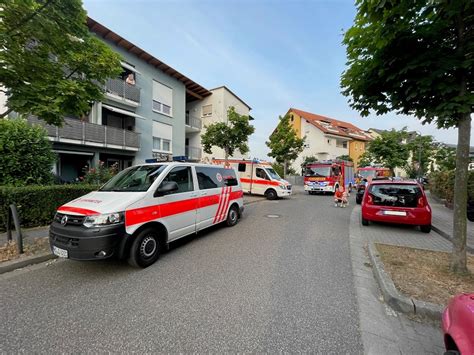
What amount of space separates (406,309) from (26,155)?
9.32 meters

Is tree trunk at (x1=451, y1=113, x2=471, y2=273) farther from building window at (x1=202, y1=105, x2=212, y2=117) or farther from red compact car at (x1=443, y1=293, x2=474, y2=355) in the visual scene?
building window at (x1=202, y1=105, x2=212, y2=117)

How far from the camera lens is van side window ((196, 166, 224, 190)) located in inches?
229

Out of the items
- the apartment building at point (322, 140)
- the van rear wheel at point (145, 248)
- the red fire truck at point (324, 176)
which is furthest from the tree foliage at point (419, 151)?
the van rear wheel at point (145, 248)

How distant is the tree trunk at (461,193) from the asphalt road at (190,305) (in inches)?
66.2

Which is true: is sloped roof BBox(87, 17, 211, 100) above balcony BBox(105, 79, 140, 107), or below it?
above

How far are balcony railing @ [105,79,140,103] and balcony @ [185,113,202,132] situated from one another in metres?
7.43

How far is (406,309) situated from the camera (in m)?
2.84

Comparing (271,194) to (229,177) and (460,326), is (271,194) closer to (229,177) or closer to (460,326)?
(229,177)

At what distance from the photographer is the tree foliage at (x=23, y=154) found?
6238 millimetres

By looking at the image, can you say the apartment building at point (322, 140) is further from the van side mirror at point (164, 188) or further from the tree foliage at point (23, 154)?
the van side mirror at point (164, 188)

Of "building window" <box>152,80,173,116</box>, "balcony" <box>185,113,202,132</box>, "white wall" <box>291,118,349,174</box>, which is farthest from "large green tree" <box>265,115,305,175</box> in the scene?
"building window" <box>152,80,173,116</box>

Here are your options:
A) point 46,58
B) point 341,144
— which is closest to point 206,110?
point 46,58

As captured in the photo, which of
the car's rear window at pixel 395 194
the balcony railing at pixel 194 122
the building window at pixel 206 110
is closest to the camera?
the car's rear window at pixel 395 194

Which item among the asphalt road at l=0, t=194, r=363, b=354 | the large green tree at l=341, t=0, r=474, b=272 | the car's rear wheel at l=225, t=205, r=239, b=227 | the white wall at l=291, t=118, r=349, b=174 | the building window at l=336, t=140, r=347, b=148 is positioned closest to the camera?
the asphalt road at l=0, t=194, r=363, b=354
